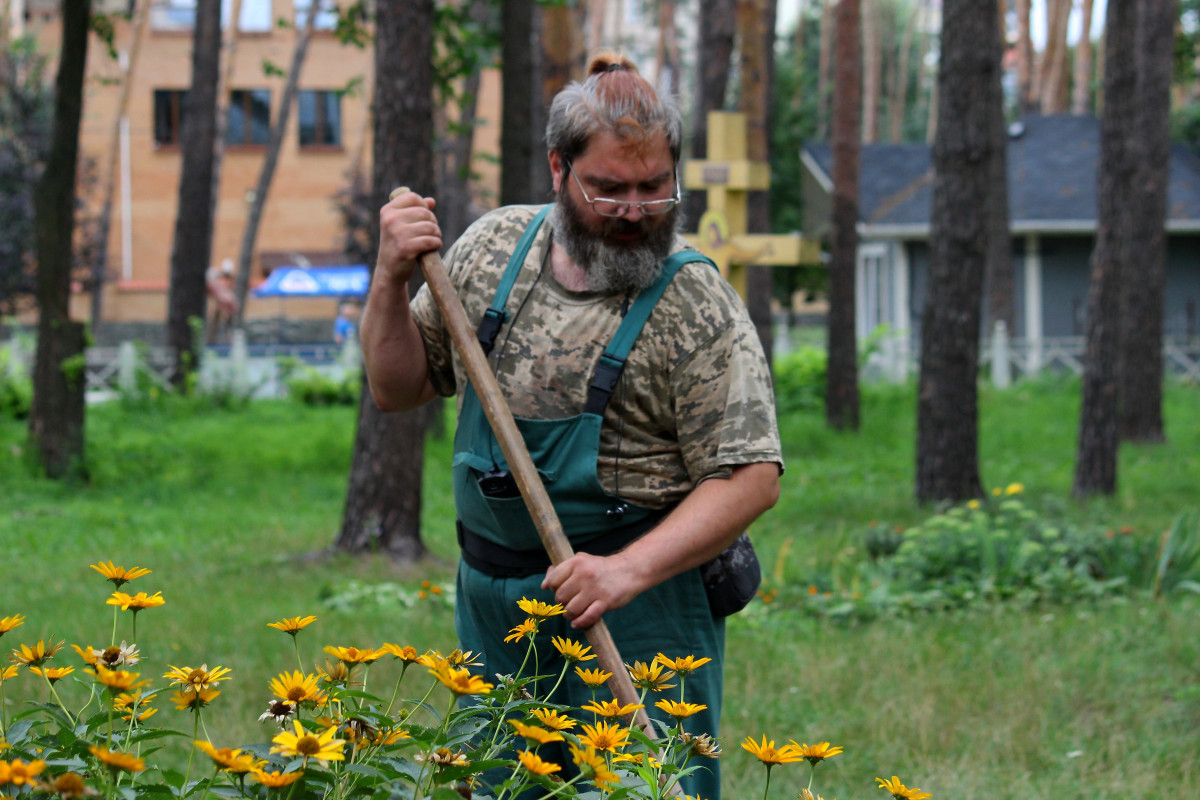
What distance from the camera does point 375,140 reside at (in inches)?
306

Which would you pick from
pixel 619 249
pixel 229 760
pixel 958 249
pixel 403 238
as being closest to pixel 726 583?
pixel 619 249

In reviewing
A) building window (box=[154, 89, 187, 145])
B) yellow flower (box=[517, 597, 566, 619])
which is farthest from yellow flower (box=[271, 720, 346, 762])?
building window (box=[154, 89, 187, 145])

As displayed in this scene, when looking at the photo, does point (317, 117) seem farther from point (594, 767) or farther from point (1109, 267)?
point (594, 767)

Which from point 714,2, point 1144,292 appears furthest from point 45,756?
point 1144,292

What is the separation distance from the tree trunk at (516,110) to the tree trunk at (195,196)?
28.2ft

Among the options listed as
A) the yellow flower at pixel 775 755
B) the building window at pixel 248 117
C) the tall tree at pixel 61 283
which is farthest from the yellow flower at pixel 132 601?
the building window at pixel 248 117

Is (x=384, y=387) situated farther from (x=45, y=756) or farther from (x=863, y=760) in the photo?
(x=863, y=760)

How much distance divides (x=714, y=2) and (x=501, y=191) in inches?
97.9

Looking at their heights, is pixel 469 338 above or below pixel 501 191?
below

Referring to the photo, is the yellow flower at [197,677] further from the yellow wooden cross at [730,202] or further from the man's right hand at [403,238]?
the yellow wooden cross at [730,202]

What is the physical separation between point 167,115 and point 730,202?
32.3 metres

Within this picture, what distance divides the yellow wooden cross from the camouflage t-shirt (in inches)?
204

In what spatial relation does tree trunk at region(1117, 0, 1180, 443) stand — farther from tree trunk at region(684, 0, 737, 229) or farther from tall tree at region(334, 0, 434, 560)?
tall tree at region(334, 0, 434, 560)

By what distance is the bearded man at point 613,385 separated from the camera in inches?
105
